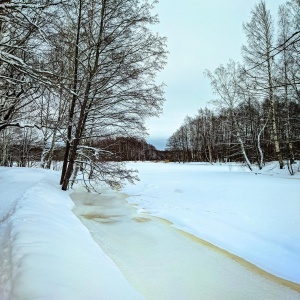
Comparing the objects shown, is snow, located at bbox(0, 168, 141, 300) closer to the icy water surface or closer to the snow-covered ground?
the icy water surface

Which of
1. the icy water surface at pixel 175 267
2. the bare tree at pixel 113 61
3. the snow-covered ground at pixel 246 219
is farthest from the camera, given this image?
the bare tree at pixel 113 61

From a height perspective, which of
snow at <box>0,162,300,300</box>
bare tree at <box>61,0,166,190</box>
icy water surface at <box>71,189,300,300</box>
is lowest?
icy water surface at <box>71,189,300,300</box>

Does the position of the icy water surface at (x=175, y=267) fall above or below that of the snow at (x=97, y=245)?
below

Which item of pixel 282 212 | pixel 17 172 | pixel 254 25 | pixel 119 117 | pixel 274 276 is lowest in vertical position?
pixel 274 276

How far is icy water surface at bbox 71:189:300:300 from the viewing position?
252 cm

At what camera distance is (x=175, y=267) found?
9.94ft

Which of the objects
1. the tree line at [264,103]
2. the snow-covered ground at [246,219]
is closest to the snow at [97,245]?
the snow-covered ground at [246,219]

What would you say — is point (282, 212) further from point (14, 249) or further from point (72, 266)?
point (14, 249)

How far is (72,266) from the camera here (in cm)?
219

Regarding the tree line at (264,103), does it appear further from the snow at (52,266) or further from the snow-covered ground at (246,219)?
the snow at (52,266)

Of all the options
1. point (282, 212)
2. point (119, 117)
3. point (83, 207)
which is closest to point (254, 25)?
point (119, 117)

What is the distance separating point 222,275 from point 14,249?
2.49 meters

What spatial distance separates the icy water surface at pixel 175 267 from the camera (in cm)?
252

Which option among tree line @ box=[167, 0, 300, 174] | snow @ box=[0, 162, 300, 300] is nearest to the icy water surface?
snow @ box=[0, 162, 300, 300]
